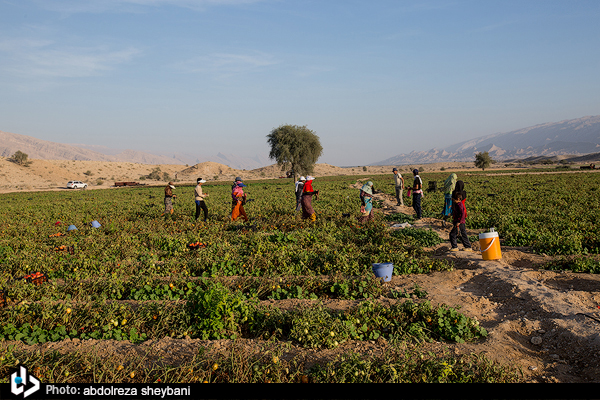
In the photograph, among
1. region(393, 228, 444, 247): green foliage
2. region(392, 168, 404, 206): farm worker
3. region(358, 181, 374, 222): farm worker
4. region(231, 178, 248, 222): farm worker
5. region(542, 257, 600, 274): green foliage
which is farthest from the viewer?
region(392, 168, 404, 206): farm worker

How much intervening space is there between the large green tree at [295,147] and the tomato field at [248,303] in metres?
43.7

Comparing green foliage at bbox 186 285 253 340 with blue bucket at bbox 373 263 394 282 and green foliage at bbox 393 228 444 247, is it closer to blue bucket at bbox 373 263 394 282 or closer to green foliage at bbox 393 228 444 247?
blue bucket at bbox 373 263 394 282

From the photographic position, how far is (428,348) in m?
4.80

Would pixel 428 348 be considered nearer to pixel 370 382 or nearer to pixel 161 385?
pixel 370 382

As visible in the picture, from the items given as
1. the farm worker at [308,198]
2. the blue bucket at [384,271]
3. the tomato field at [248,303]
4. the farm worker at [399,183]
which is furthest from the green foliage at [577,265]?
the farm worker at [399,183]

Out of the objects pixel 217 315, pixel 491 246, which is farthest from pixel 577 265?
pixel 217 315

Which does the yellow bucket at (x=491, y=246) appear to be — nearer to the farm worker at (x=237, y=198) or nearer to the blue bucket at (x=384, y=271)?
the blue bucket at (x=384, y=271)

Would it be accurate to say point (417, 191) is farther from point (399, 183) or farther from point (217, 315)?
point (217, 315)

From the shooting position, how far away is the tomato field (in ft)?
13.7

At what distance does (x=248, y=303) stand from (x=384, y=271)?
3.23m

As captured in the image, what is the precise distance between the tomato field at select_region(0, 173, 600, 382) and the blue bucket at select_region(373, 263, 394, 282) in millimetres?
303

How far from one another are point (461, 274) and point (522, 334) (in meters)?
2.85

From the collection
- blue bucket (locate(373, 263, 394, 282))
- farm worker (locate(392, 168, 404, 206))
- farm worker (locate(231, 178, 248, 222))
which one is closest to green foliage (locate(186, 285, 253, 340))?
blue bucket (locate(373, 263, 394, 282))

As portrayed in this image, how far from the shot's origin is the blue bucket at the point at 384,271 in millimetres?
7598
